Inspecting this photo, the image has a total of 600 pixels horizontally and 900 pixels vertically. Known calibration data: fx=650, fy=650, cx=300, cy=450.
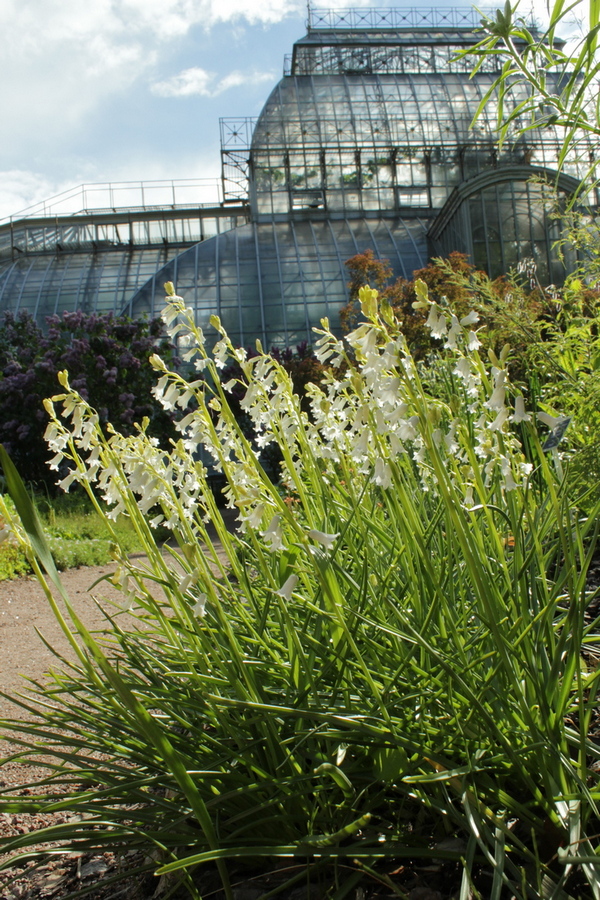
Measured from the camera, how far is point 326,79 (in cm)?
2286

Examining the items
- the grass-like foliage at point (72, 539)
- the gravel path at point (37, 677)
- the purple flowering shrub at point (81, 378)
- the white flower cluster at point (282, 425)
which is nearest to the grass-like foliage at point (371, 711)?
the white flower cluster at point (282, 425)

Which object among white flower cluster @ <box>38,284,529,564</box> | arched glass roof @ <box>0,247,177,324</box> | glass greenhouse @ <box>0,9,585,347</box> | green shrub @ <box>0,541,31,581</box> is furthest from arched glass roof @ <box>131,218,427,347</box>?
white flower cluster @ <box>38,284,529,564</box>

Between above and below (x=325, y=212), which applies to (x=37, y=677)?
below

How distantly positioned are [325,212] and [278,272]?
133 inches

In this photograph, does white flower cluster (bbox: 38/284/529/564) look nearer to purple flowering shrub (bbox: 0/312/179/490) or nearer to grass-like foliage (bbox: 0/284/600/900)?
grass-like foliage (bbox: 0/284/600/900)

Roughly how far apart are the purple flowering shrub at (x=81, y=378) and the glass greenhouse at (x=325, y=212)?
4.95m

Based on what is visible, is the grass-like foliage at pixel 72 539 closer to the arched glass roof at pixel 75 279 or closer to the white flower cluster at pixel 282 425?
the white flower cluster at pixel 282 425

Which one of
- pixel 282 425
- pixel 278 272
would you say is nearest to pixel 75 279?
pixel 278 272

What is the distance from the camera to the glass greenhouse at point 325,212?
18.0 meters

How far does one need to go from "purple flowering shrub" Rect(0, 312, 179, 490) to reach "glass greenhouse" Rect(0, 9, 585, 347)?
4.95 metres

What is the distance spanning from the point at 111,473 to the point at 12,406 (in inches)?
491

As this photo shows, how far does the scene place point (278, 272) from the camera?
18984 millimetres

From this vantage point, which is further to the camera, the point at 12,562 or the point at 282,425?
the point at 12,562

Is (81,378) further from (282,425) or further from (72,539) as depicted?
(282,425)
